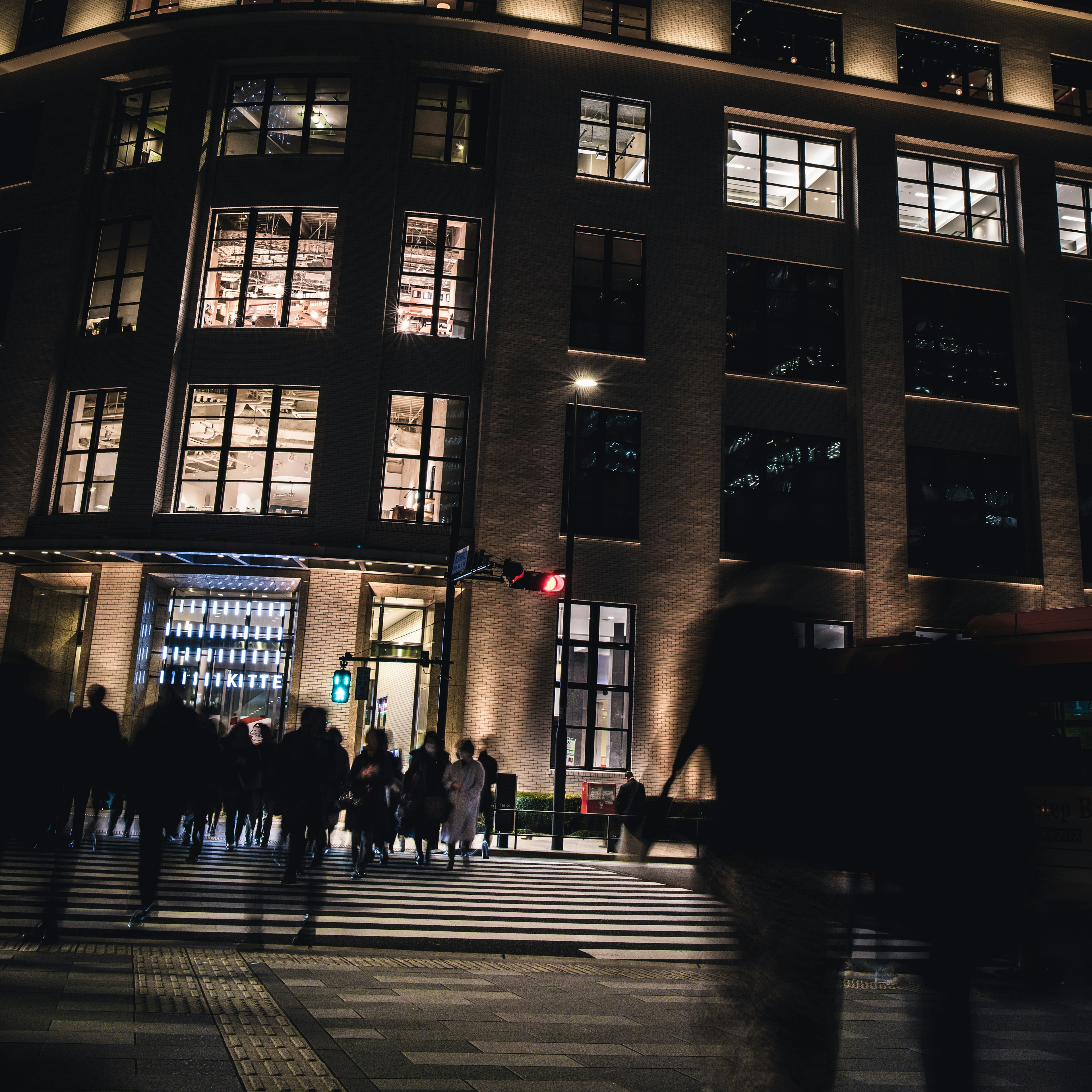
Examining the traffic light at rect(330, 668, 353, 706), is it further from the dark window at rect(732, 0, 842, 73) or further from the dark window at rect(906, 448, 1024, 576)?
the dark window at rect(732, 0, 842, 73)

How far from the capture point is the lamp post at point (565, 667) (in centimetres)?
1967

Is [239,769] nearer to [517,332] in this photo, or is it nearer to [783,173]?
[517,332]

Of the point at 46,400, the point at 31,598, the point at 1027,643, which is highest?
the point at 46,400

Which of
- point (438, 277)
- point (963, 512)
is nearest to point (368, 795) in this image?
point (438, 277)

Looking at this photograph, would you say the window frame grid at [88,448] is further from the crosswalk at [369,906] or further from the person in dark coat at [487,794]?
the person in dark coat at [487,794]

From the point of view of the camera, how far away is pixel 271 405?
24688 millimetres

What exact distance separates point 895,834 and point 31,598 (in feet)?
85.7

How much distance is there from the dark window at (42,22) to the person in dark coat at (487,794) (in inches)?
983

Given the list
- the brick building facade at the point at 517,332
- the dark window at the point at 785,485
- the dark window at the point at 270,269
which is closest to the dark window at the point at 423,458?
the brick building facade at the point at 517,332

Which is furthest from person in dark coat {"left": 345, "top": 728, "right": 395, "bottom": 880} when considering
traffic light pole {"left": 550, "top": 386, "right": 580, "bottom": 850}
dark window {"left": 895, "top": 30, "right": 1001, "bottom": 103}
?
dark window {"left": 895, "top": 30, "right": 1001, "bottom": 103}

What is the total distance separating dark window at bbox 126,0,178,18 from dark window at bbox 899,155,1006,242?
69.1 ft

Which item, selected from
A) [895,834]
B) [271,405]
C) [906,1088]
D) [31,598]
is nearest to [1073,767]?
[906,1088]

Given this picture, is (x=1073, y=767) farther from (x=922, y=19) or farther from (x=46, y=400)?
(x=922, y=19)

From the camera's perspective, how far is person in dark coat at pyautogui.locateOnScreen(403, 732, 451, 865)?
47.6ft
